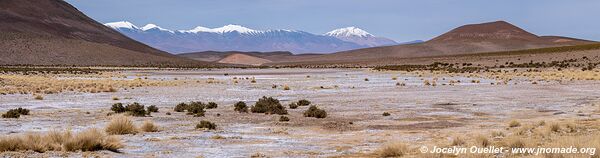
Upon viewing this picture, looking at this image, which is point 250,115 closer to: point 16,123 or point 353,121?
point 353,121

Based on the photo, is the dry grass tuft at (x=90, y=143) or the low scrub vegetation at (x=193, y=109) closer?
the dry grass tuft at (x=90, y=143)

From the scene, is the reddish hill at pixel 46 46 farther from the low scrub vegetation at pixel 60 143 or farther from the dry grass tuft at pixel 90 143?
the dry grass tuft at pixel 90 143

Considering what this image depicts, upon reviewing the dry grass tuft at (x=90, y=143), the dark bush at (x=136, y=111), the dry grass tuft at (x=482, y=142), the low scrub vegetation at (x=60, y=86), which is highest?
the dry grass tuft at (x=90, y=143)

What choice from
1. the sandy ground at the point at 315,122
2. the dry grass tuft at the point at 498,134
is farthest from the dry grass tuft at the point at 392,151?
the dry grass tuft at the point at 498,134

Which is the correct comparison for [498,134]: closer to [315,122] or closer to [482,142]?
[482,142]

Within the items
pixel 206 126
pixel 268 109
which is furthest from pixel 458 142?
pixel 268 109

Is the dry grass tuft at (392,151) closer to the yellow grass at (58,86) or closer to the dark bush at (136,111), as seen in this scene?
the dark bush at (136,111)

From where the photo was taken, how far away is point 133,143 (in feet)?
46.9

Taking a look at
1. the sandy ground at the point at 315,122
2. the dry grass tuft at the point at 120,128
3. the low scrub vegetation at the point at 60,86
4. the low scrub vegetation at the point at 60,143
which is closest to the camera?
the low scrub vegetation at the point at 60,143

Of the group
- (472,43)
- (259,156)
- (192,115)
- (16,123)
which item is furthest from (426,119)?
(472,43)

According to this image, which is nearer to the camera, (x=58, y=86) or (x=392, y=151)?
(x=392, y=151)

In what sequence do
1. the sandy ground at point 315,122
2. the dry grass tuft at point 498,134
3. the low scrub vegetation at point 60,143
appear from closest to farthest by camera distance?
the low scrub vegetation at point 60,143
the sandy ground at point 315,122
the dry grass tuft at point 498,134

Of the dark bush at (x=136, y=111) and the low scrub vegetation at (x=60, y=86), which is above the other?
the dark bush at (x=136, y=111)

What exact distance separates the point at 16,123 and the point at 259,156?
30.8 ft
